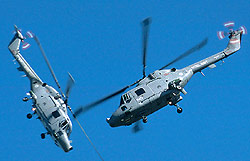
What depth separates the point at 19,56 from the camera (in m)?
69.1

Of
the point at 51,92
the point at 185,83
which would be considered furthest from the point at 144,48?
the point at 51,92

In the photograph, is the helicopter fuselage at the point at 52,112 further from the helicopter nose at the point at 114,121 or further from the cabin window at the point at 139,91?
the cabin window at the point at 139,91

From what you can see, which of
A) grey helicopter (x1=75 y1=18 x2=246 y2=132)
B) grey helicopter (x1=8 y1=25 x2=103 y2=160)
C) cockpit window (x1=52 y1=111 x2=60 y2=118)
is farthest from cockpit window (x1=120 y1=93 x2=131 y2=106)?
cockpit window (x1=52 y1=111 x2=60 y2=118)

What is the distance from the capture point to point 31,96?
63875 mm

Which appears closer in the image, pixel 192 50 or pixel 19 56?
pixel 192 50

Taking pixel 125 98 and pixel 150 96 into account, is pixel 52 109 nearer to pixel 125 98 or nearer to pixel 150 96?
pixel 125 98

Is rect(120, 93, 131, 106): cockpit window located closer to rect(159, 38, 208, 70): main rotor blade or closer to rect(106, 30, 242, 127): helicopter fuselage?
rect(106, 30, 242, 127): helicopter fuselage

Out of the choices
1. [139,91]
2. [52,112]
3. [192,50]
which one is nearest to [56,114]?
[52,112]

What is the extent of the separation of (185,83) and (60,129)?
13797 millimetres

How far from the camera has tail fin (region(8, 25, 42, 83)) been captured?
220ft

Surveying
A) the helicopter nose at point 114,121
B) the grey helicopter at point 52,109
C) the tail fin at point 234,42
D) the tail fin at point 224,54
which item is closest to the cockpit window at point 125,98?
the helicopter nose at point 114,121

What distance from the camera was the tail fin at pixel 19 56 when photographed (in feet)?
220

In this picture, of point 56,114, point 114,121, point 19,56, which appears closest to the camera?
point 114,121

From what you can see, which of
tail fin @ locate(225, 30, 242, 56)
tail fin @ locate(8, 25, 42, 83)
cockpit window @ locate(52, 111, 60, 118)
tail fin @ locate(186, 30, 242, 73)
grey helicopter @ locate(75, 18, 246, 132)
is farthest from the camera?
tail fin @ locate(225, 30, 242, 56)
